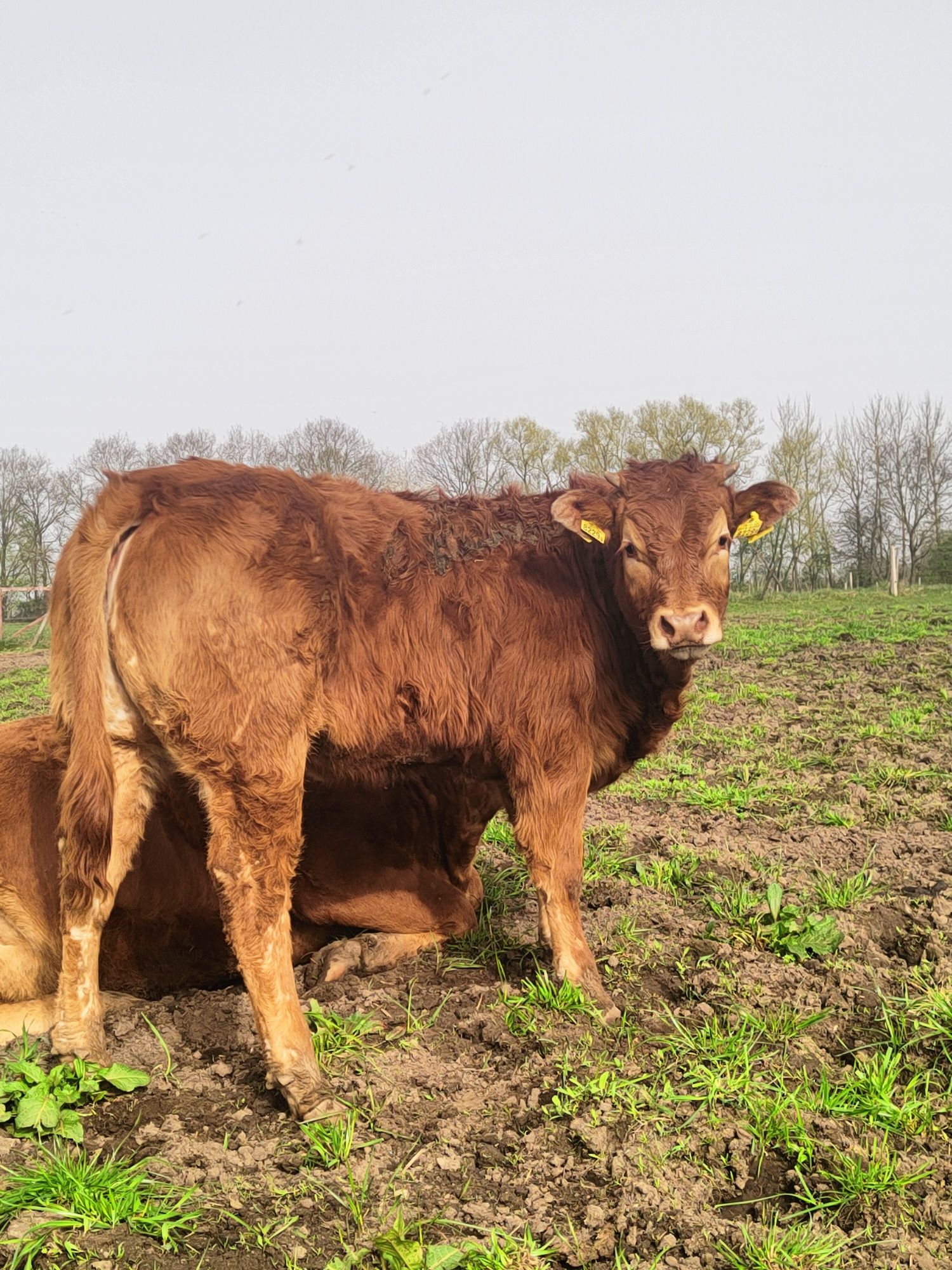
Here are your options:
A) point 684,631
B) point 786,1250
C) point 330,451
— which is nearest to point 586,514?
point 684,631

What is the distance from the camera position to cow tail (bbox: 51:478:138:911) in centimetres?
356

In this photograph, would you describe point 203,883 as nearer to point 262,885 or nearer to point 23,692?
point 262,885

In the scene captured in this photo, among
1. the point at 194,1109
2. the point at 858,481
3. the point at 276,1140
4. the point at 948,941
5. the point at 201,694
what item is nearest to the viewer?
the point at 276,1140

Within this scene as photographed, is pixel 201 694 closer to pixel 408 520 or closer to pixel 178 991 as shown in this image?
pixel 408 520

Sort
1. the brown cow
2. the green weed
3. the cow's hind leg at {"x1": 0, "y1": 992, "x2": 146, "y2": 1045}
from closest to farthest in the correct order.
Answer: the green weed
the brown cow
the cow's hind leg at {"x1": 0, "y1": 992, "x2": 146, "y2": 1045}

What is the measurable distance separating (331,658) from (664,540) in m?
1.63

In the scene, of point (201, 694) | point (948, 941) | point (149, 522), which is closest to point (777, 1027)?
point (948, 941)

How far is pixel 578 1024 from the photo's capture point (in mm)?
3758

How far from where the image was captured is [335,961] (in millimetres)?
4461

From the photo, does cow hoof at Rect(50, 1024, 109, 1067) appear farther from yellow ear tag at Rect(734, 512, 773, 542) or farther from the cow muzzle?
yellow ear tag at Rect(734, 512, 773, 542)

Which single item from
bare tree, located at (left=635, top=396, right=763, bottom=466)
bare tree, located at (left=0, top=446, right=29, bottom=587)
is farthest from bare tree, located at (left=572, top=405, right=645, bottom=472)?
bare tree, located at (left=0, top=446, right=29, bottom=587)

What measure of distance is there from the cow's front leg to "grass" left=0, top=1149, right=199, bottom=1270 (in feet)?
6.18

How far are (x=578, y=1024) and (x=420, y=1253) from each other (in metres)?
1.41

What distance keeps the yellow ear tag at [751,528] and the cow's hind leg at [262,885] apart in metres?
2.77
